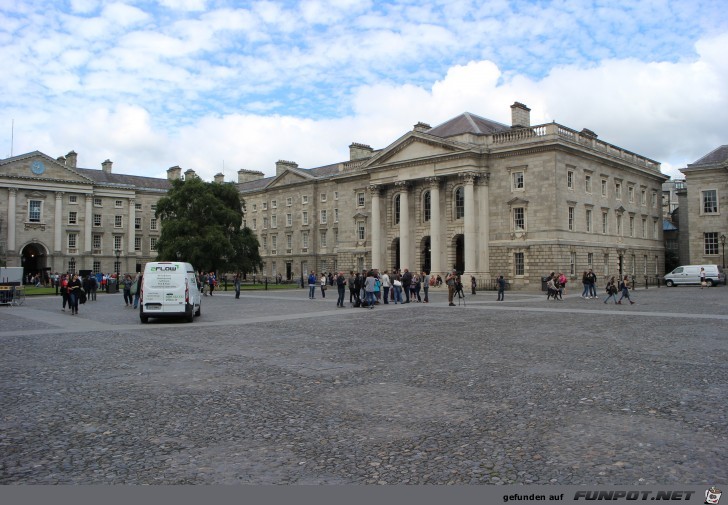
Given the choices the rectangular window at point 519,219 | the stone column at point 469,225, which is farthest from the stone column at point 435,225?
the rectangular window at point 519,219

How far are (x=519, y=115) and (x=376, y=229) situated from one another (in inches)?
629

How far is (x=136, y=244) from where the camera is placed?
8444 centimetres

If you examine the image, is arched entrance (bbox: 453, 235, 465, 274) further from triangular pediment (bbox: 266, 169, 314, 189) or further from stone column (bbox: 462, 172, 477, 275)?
triangular pediment (bbox: 266, 169, 314, 189)

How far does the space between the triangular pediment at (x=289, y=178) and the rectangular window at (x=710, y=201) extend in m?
40.6

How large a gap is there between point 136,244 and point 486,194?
5413cm

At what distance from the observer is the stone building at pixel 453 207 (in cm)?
4684

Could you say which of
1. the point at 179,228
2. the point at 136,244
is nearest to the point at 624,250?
the point at 179,228

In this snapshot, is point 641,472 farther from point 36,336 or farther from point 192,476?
point 36,336

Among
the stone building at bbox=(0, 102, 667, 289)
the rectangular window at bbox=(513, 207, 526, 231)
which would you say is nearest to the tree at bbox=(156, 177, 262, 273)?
the stone building at bbox=(0, 102, 667, 289)

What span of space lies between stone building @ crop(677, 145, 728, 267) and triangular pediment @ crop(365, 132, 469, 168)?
76.4ft

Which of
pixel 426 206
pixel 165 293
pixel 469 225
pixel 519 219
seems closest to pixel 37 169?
pixel 426 206

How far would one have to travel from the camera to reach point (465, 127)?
172 ft

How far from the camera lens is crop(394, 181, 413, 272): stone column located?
175 ft

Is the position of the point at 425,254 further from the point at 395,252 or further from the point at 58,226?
the point at 58,226
